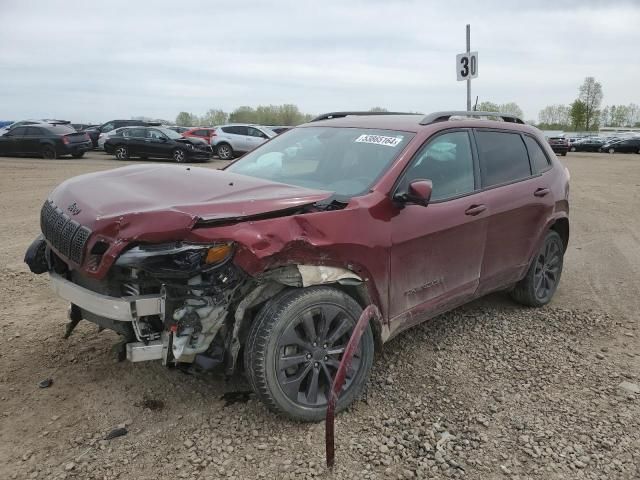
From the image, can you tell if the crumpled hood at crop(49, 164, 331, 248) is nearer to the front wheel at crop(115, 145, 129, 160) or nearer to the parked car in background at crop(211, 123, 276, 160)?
the front wheel at crop(115, 145, 129, 160)

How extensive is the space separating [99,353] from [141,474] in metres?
1.40

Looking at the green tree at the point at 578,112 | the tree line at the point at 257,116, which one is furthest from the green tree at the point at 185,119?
the green tree at the point at 578,112

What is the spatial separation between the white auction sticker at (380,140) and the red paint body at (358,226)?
0.12 metres

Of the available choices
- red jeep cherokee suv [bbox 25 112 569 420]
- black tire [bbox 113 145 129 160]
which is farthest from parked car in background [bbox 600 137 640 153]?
red jeep cherokee suv [bbox 25 112 569 420]

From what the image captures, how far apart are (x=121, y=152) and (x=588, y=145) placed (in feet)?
116

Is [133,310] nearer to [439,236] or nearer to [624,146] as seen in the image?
[439,236]

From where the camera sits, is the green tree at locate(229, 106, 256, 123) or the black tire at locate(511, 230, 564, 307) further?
the green tree at locate(229, 106, 256, 123)

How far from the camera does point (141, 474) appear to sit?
2646 mm

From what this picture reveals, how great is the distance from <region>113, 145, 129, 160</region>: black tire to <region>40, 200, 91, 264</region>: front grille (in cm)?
1888

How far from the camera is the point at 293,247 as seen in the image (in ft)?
9.39

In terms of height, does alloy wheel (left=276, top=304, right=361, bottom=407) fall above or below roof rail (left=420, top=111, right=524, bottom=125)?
below

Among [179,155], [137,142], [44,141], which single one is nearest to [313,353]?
[179,155]

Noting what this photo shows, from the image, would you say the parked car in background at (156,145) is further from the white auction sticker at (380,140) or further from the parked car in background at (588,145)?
the parked car in background at (588,145)

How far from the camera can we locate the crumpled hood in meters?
2.62
